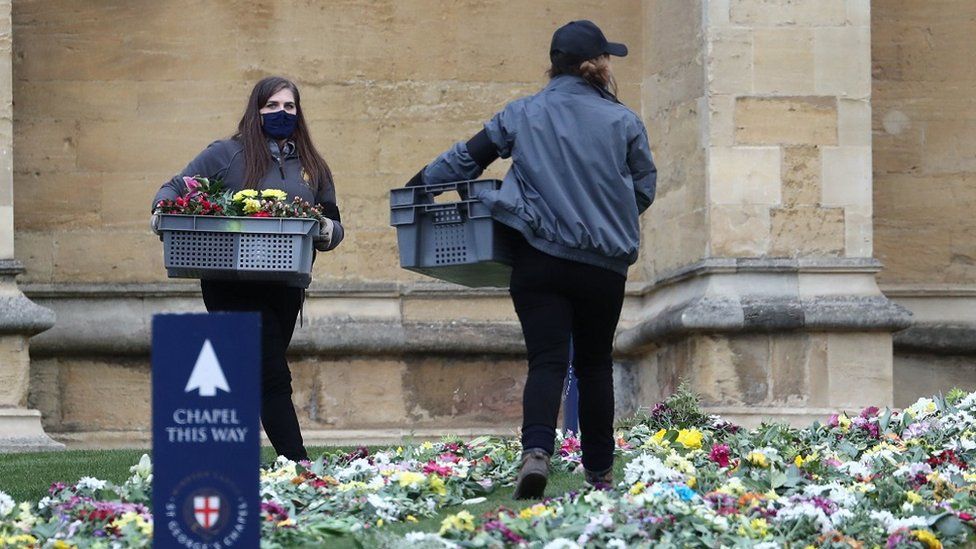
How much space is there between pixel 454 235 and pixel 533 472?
93 cm

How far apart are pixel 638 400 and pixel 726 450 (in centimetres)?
415

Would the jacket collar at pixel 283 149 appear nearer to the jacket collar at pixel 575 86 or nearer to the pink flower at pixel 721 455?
the jacket collar at pixel 575 86

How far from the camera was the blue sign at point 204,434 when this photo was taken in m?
4.73

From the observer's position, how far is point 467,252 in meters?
7.05

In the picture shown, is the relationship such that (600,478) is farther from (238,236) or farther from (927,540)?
(238,236)

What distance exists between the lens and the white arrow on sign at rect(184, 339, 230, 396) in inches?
186

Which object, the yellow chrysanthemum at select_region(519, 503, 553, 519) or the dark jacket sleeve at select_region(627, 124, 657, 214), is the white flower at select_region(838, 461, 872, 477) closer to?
the dark jacket sleeve at select_region(627, 124, 657, 214)

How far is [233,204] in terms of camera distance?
7723mm

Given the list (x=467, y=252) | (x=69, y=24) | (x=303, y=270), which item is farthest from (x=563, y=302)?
(x=69, y=24)

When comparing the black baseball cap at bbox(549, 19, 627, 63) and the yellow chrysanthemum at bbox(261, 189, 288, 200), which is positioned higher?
the black baseball cap at bbox(549, 19, 627, 63)

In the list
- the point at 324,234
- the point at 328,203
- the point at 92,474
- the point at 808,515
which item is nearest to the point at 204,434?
the point at 808,515

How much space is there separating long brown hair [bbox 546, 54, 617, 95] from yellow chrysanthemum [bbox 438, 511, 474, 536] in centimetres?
178

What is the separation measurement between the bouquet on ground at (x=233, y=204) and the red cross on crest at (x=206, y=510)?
9.80ft

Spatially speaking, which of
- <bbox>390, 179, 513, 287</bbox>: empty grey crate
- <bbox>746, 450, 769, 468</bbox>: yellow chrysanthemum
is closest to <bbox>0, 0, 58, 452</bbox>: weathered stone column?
<bbox>390, 179, 513, 287</bbox>: empty grey crate
